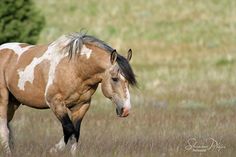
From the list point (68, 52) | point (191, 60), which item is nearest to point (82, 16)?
point (191, 60)

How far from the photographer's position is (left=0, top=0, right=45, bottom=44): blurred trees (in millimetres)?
23438

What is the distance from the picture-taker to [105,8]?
4209cm

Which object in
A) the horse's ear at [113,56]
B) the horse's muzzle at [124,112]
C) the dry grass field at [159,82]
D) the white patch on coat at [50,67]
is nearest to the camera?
the horse's muzzle at [124,112]

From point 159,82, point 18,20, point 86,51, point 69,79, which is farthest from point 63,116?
point 18,20

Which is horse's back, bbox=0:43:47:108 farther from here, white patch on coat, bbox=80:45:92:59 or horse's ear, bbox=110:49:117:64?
horse's ear, bbox=110:49:117:64

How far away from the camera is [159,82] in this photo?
2191 centimetres

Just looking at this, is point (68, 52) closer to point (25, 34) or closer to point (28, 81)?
point (28, 81)

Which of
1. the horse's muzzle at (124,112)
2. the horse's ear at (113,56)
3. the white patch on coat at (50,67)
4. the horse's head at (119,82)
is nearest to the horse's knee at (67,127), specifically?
the white patch on coat at (50,67)

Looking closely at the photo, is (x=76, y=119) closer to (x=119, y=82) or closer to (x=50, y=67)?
(x=50, y=67)

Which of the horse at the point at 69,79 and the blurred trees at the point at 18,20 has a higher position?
the horse at the point at 69,79

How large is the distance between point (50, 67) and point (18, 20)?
14713 mm

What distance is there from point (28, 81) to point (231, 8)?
3304cm

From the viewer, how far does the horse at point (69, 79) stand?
8.93 m

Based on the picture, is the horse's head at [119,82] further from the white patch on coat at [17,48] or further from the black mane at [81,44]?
the white patch on coat at [17,48]
